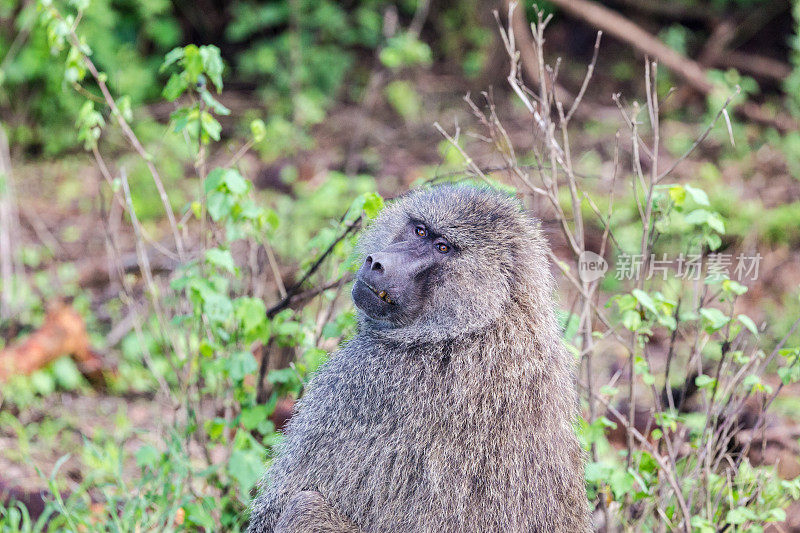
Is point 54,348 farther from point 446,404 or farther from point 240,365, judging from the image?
point 446,404

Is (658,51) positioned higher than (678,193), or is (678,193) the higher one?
(678,193)

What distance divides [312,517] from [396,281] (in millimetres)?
708

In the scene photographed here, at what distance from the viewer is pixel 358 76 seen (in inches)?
359

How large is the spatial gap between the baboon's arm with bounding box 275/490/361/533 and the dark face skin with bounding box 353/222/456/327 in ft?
1.81

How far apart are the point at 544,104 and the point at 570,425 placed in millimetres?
1083

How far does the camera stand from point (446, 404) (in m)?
2.25

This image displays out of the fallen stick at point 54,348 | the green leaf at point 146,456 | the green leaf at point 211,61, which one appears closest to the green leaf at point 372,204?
the green leaf at point 211,61

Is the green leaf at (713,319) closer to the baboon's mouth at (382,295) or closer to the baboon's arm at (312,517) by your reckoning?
the baboon's mouth at (382,295)

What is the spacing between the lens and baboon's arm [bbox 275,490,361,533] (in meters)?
2.25

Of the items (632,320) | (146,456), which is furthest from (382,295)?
(146,456)

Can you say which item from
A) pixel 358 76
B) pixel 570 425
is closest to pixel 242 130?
pixel 358 76

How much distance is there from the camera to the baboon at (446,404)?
2.23 meters

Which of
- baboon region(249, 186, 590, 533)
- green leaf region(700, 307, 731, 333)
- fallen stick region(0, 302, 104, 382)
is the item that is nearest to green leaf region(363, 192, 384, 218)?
baboon region(249, 186, 590, 533)

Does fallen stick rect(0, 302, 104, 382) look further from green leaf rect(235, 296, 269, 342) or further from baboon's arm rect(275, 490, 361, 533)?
baboon's arm rect(275, 490, 361, 533)
